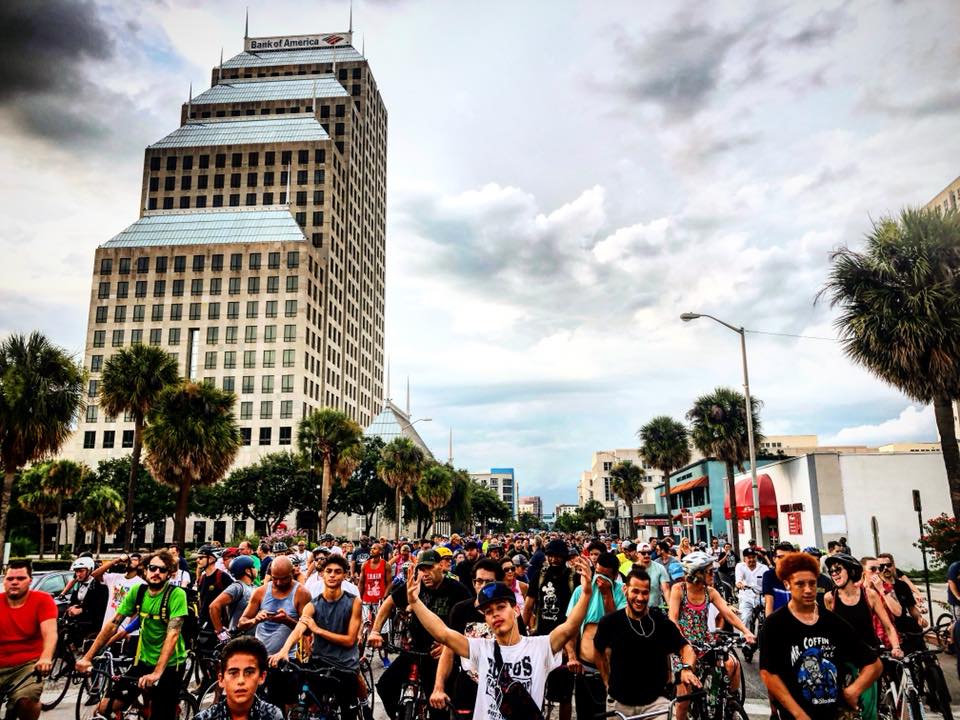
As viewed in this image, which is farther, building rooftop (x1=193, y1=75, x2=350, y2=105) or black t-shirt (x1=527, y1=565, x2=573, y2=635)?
building rooftop (x1=193, y1=75, x2=350, y2=105)

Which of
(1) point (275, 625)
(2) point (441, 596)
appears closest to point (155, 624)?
(1) point (275, 625)

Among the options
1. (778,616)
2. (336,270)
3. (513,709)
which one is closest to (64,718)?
(513,709)

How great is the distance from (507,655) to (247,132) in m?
108

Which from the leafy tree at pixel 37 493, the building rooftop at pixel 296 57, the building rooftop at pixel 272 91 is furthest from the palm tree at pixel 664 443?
the building rooftop at pixel 296 57

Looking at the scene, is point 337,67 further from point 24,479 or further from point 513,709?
point 513,709

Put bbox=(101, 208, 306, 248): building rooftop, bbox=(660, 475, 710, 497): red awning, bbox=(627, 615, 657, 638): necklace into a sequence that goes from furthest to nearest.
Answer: bbox=(101, 208, 306, 248): building rooftop, bbox=(660, 475, 710, 497): red awning, bbox=(627, 615, 657, 638): necklace

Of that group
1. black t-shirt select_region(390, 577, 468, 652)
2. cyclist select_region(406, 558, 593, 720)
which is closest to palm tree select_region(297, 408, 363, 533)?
black t-shirt select_region(390, 577, 468, 652)

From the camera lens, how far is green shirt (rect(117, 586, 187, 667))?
6.43 metres

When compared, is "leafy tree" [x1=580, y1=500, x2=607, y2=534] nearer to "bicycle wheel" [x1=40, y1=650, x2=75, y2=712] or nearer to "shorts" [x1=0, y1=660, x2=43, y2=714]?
"bicycle wheel" [x1=40, y1=650, x2=75, y2=712]

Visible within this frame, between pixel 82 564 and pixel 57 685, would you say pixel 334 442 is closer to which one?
pixel 82 564

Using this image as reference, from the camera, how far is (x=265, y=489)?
6869 centimetres

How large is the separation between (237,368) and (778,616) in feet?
278

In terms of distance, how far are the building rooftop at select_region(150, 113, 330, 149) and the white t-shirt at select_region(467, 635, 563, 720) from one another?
100 metres

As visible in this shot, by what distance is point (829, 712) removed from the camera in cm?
448
